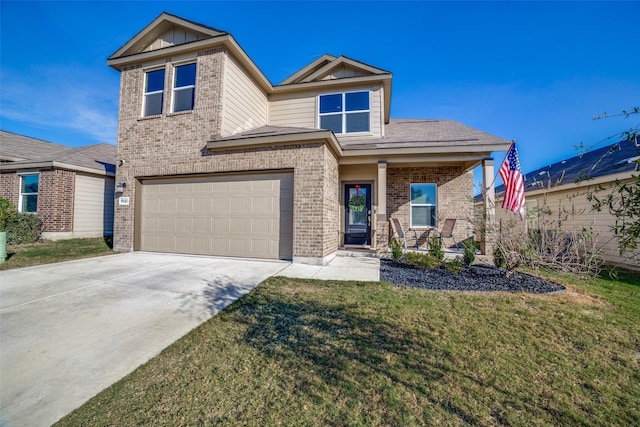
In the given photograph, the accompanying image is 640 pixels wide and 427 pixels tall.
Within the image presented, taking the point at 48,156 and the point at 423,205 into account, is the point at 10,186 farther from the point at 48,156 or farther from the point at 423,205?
the point at 423,205

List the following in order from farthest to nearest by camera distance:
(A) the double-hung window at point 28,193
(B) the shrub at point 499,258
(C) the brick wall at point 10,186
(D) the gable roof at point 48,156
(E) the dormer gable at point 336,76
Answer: (C) the brick wall at point 10,186
(A) the double-hung window at point 28,193
(D) the gable roof at point 48,156
(E) the dormer gable at point 336,76
(B) the shrub at point 499,258

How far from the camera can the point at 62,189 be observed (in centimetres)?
1061

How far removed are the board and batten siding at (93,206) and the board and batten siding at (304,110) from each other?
27.4ft

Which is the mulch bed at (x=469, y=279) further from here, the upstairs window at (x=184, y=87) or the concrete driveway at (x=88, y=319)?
the upstairs window at (x=184, y=87)

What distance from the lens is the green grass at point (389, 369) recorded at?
2.03m

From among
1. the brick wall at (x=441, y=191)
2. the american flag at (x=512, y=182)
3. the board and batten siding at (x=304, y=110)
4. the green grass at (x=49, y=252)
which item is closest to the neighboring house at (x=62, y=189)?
the green grass at (x=49, y=252)

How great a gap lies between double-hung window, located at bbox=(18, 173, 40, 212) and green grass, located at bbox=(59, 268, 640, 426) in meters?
12.9

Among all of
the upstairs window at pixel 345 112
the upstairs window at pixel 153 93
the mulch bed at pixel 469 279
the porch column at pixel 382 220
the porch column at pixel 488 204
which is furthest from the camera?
the upstairs window at pixel 345 112

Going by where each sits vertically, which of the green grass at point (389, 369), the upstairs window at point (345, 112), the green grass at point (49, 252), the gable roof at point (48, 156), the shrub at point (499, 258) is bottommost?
the green grass at point (389, 369)

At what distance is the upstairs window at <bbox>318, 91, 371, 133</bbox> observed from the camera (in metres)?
9.94

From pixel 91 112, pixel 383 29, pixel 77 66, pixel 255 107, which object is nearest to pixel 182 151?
pixel 255 107

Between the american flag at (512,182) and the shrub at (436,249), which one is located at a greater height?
the american flag at (512,182)

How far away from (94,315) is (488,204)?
868 cm

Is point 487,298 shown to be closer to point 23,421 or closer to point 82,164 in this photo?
point 23,421
